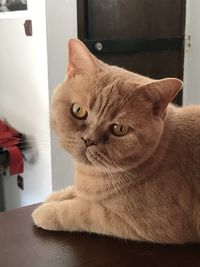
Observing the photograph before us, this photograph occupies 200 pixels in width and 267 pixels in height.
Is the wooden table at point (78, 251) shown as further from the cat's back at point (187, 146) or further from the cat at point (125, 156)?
the cat's back at point (187, 146)

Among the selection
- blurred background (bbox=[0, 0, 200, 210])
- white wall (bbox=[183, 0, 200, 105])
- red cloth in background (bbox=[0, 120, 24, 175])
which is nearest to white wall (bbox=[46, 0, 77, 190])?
blurred background (bbox=[0, 0, 200, 210])

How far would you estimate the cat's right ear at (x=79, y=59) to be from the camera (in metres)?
0.73

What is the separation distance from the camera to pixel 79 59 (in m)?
0.75

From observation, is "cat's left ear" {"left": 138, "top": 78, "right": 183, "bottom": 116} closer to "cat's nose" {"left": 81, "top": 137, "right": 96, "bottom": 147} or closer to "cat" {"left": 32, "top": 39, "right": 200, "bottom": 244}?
"cat" {"left": 32, "top": 39, "right": 200, "bottom": 244}

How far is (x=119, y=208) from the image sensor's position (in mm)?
734

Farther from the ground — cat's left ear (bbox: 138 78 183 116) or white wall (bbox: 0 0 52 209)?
cat's left ear (bbox: 138 78 183 116)

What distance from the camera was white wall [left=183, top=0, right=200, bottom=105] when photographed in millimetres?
2414

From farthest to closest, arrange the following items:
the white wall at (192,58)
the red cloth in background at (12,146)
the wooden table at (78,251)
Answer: the white wall at (192,58), the red cloth in background at (12,146), the wooden table at (78,251)

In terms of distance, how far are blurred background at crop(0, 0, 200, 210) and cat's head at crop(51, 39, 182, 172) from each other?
34.5 inches

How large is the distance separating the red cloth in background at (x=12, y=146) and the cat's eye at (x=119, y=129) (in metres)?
1.29

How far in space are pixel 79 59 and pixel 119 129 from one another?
16 centimetres

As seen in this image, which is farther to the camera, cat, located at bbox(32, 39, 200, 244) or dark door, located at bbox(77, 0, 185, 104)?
dark door, located at bbox(77, 0, 185, 104)

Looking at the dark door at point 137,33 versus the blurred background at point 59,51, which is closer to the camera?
the blurred background at point 59,51

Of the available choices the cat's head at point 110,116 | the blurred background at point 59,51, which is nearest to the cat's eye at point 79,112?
the cat's head at point 110,116
